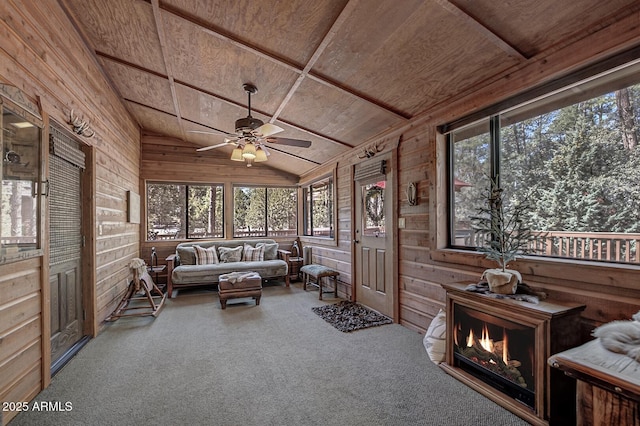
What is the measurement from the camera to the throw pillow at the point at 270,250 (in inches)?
244

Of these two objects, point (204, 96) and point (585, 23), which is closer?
point (585, 23)

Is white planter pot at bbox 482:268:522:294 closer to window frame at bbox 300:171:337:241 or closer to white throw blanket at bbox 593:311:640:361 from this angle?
white throw blanket at bbox 593:311:640:361

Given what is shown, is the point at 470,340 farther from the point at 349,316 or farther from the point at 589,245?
the point at 349,316

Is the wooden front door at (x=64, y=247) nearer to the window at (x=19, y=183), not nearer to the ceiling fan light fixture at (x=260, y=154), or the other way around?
the window at (x=19, y=183)

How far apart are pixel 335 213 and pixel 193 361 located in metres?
3.16

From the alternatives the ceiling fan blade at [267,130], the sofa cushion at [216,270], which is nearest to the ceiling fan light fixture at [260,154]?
the ceiling fan blade at [267,130]

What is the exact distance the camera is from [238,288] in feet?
14.2

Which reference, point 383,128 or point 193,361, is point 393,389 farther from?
point 383,128

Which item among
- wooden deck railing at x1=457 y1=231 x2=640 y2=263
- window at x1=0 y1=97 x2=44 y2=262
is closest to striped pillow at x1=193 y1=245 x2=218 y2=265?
window at x1=0 y1=97 x2=44 y2=262

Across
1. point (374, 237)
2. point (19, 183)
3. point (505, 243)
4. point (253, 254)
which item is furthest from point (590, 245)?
point (253, 254)

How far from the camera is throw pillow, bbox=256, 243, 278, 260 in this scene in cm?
619

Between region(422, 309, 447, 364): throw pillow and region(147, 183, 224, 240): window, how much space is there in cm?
509

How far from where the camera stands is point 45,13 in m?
2.23

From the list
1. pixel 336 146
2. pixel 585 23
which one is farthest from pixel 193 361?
pixel 585 23
